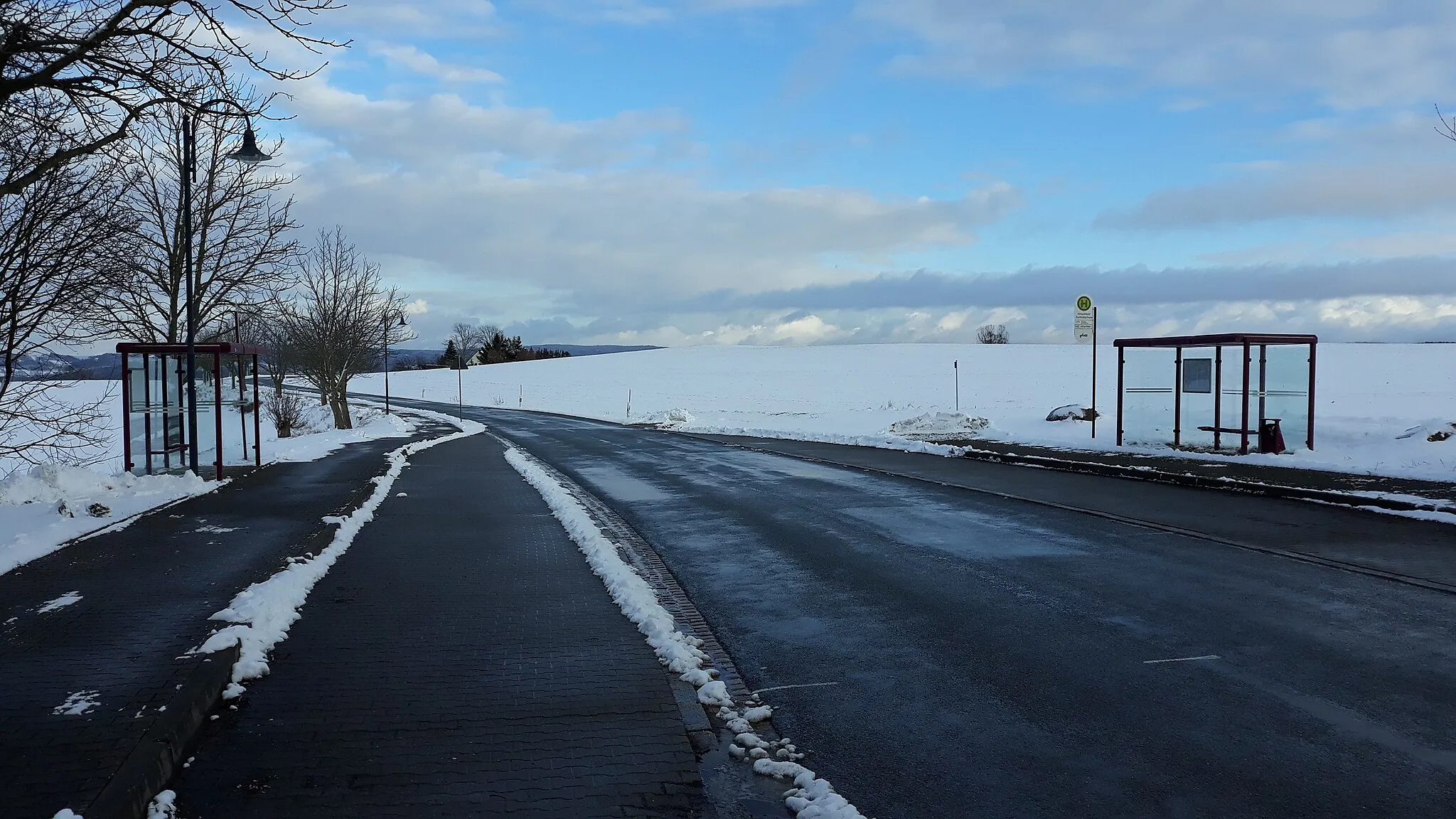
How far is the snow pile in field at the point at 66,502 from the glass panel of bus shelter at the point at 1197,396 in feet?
59.8

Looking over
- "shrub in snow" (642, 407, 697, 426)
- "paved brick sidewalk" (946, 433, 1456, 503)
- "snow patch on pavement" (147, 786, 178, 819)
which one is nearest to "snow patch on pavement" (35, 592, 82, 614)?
"snow patch on pavement" (147, 786, 178, 819)

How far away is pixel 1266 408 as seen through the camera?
19.1 meters

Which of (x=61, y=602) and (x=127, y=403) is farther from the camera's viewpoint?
(x=127, y=403)

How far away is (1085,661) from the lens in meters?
6.00

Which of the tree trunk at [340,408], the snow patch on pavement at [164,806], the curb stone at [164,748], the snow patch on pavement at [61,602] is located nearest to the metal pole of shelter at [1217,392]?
the curb stone at [164,748]

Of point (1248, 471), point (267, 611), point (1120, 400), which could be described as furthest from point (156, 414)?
point (1120, 400)

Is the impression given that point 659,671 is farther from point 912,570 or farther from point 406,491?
point 406,491

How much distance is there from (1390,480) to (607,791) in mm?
13904

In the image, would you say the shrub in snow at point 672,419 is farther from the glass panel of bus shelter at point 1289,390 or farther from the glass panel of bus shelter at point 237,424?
the glass panel of bus shelter at point 1289,390

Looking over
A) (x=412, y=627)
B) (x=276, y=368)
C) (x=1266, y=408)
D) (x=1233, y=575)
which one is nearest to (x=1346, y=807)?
(x=1233, y=575)

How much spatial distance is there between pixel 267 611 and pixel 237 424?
548 inches

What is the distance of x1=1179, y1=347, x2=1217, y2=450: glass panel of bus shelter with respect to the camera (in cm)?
2022

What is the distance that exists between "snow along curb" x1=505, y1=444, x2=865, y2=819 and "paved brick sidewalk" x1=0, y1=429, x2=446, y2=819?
270cm

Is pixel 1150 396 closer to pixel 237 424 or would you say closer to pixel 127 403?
pixel 237 424
